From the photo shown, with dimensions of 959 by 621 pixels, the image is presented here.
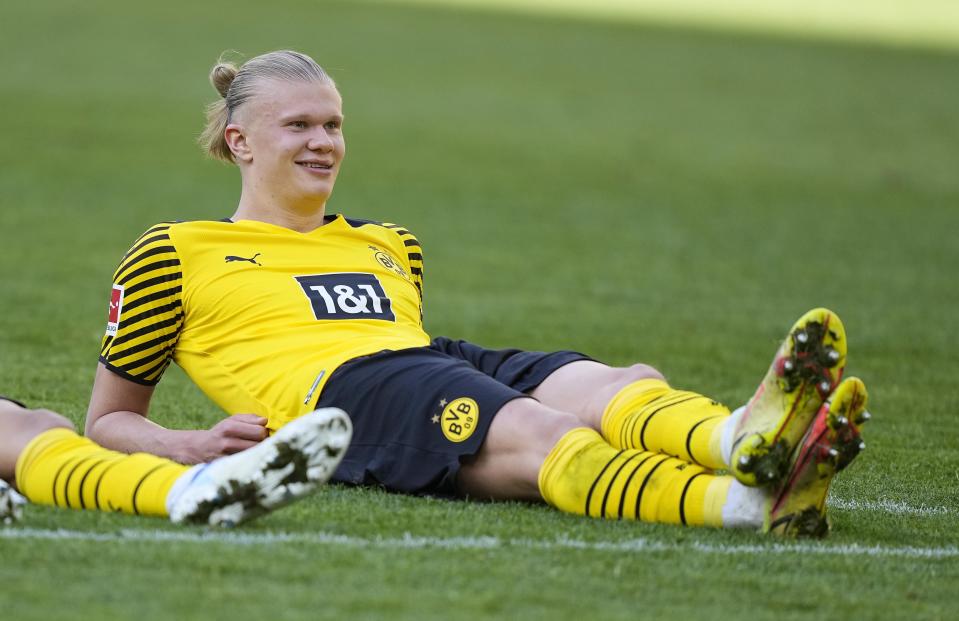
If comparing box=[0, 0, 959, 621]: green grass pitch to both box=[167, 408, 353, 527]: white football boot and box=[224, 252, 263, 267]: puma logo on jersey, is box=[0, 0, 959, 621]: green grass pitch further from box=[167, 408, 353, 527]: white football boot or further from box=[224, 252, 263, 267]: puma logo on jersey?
box=[224, 252, 263, 267]: puma logo on jersey

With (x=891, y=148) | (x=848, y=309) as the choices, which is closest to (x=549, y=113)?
(x=891, y=148)

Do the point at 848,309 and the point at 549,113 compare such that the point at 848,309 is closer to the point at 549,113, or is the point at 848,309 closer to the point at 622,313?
the point at 622,313

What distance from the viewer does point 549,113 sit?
21.1 m

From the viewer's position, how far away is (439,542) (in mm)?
3715

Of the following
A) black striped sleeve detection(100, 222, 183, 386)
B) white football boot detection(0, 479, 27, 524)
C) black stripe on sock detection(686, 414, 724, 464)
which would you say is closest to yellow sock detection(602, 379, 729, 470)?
black stripe on sock detection(686, 414, 724, 464)

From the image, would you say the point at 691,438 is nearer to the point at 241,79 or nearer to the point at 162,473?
the point at 162,473

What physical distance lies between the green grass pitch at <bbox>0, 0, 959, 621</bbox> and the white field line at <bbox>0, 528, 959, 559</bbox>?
1cm

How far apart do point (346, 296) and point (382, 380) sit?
47cm

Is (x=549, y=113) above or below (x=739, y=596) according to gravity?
above

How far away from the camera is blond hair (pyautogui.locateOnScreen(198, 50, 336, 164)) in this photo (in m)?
4.93

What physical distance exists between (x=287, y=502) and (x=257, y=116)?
66.5 inches

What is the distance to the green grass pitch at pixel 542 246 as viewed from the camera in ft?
11.1

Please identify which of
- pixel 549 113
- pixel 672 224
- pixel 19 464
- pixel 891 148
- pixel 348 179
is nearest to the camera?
pixel 19 464

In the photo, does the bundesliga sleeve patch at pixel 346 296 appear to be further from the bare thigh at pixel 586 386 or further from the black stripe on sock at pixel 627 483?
the black stripe on sock at pixel 627 483
